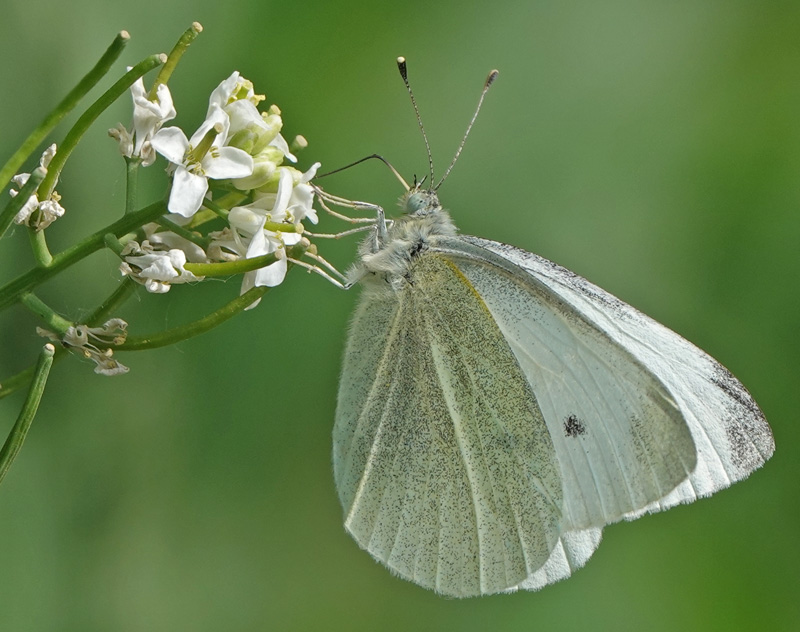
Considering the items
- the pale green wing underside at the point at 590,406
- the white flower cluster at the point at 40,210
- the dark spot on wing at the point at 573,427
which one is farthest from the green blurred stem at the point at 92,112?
the dark spot on wing at the point at 573,427

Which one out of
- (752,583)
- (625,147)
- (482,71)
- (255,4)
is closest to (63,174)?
(255,4)

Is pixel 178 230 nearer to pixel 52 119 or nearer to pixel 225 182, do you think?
pixel 225 182

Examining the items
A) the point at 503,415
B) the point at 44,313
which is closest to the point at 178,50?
the point at 44,313

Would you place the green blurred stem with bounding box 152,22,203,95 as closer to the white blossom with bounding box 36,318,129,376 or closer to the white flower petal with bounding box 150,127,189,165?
the white flower petal with bounding box 150,127,189,165

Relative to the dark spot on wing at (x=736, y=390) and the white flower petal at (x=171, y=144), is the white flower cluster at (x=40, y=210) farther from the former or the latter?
the dark spot on wing at (x=736, y=390)

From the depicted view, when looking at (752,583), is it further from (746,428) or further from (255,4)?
(255,4)

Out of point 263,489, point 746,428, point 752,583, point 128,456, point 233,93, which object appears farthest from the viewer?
point 752,583
